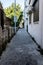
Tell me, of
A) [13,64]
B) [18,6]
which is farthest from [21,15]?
[13,64]

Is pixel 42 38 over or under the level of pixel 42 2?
under

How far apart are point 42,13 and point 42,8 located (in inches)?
10.5

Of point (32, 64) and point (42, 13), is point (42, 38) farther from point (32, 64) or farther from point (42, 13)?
point (32, 64)

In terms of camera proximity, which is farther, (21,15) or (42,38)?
(21,15)

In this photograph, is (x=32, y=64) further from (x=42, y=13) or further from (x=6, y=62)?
(x=42, y=13)

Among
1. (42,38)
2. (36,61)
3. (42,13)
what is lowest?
(36,61)

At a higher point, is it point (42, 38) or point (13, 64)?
point (42, 38)

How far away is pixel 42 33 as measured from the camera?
870cm

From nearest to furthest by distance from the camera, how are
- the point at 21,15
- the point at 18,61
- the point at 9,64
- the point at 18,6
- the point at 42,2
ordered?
the point at 9,64 < the point at 18,61 < the point at 42,2 < the point at 21,15 < the point at 18,6

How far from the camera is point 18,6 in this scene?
51.8 metres

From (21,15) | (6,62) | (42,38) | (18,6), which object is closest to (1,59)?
(6,62)

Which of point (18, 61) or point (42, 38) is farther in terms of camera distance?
point (42, 38)

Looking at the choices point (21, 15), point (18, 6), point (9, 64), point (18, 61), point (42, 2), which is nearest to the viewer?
point (9, 64)

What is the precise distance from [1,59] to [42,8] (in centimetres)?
361
